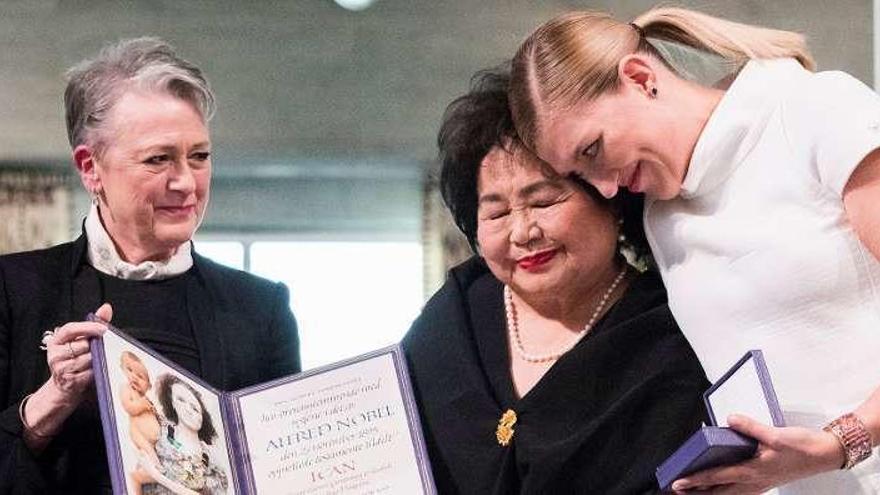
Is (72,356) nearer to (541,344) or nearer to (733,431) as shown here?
(541,344)

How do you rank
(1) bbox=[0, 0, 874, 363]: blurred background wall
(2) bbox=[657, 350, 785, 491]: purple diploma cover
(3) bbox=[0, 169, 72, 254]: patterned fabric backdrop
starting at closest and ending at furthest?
1. (2) bbox=[657, 350, 785, 491]: purple diploma cover
2. (1) bbox=[0, 0, 874, 363]: blurred background wall
3. (3) bbox=[0, 169, 72, 254]: patterned fabric backdrop

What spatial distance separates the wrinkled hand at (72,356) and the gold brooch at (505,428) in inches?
21.3

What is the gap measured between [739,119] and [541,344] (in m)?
0.45

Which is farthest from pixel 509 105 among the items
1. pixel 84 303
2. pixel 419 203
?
pixel 419 203

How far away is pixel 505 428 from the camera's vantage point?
5.85 feet

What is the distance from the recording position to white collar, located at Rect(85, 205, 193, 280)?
187 cm

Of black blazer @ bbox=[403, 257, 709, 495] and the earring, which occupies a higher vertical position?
the earring

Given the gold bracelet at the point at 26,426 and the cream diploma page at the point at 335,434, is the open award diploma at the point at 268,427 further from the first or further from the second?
the gold bracelet at the point at 26,426

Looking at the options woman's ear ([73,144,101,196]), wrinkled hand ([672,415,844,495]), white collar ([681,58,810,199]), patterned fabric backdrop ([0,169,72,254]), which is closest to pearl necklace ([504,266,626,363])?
white collar ([681,58,810,199])

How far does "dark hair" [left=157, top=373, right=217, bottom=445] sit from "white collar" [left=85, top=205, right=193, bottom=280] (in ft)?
0.84

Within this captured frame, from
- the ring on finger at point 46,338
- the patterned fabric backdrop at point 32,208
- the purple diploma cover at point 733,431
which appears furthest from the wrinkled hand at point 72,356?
the patterned fabric backdrop at point 32,208

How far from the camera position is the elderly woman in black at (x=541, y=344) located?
1.75m

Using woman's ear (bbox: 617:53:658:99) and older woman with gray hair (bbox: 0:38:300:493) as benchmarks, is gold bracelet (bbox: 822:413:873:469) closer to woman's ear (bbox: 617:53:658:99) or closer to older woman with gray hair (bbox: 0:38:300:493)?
woman's ear (bbox: 617:53:658:99)

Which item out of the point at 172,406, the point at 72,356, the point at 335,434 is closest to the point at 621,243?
the point at 335,434
